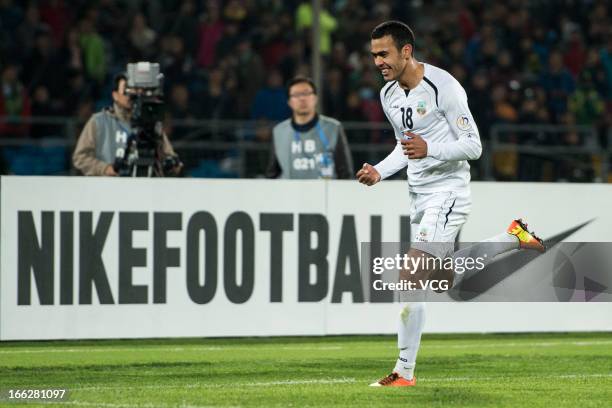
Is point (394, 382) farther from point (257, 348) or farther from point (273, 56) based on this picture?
point (273, 56)

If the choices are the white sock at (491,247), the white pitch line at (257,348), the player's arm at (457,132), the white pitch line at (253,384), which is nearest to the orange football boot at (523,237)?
the white sock at (491,247)

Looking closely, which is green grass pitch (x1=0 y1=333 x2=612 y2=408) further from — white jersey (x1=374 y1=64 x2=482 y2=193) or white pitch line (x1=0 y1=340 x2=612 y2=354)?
white jersey (x1=374 y1=64 x2=482 y2=193)

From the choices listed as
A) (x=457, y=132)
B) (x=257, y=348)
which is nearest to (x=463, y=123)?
(x=457, y=132)

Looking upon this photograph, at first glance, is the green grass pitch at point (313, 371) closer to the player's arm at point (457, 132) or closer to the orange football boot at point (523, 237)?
the orange football boot at point (523, 237)

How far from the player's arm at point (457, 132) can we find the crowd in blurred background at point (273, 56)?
8.51 meters

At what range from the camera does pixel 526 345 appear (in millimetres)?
11516

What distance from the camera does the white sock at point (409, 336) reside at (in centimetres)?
843

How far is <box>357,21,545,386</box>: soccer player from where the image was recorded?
842 centimetres

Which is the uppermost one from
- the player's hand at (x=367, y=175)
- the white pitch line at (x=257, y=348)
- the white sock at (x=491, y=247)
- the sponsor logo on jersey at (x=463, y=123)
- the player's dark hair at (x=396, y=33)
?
the player's dark hair at (x=396, y=33)

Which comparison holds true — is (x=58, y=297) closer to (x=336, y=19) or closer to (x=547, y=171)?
(x=547, y=171)

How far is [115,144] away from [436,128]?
448cm

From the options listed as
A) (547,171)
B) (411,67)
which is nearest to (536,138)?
(547,171)

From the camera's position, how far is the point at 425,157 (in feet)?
27.1

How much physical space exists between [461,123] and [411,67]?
48cm
